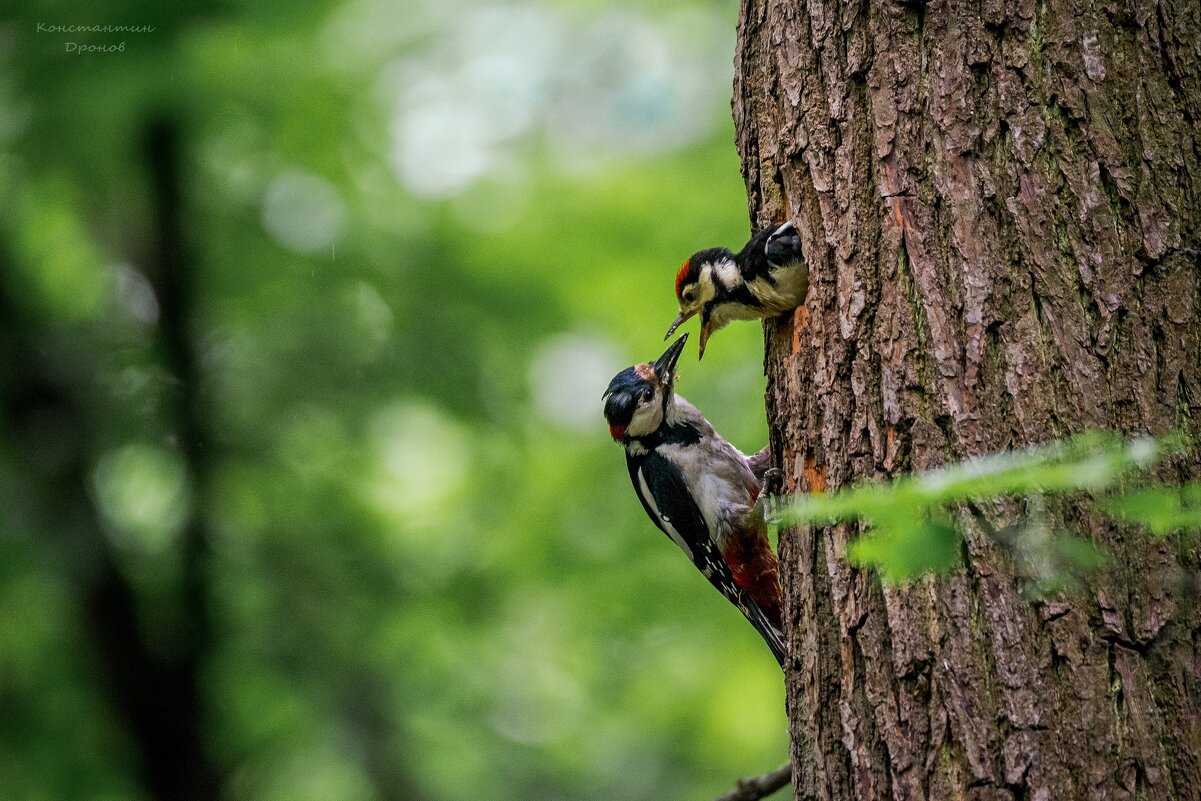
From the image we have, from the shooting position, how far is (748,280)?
3.17 meters

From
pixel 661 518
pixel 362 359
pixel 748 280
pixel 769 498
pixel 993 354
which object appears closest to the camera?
pixel 993 354

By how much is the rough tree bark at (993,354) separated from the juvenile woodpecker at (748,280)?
5.7 inches

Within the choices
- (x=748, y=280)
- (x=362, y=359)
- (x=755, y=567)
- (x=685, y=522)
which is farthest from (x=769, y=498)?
(x=362, y=359)

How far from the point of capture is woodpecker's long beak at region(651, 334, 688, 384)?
482 cm

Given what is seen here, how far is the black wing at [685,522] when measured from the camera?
15.4 ft

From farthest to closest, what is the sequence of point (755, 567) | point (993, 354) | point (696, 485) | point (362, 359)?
point (362, 359) < point (696, 485) < point (755, 567) < point (993, 354)

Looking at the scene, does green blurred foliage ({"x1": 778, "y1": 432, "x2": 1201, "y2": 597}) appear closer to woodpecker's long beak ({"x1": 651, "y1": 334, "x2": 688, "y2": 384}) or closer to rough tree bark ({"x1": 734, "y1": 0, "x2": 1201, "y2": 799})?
rough tree bark ({"x1": 734, "y1": 0, "x2": 1201, "y2": 799})

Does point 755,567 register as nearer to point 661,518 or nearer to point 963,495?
point 661,518

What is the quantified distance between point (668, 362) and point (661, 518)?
0.73m

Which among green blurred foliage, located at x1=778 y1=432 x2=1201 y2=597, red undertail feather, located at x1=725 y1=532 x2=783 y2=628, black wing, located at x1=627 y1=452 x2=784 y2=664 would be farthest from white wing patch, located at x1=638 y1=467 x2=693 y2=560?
green blurred foliage, located at x1=778 y1=432 x2=1201 y2=597

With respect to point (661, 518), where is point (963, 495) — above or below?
below

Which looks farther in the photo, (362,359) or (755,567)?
(362,359)

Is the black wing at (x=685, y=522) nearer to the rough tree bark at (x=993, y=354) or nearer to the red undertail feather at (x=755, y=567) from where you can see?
the red undertail feather at (x=755, y=567)

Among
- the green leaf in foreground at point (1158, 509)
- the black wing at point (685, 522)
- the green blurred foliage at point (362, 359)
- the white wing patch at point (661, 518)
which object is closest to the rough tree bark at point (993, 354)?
the green leaf in foreground at point (1158, 509)
